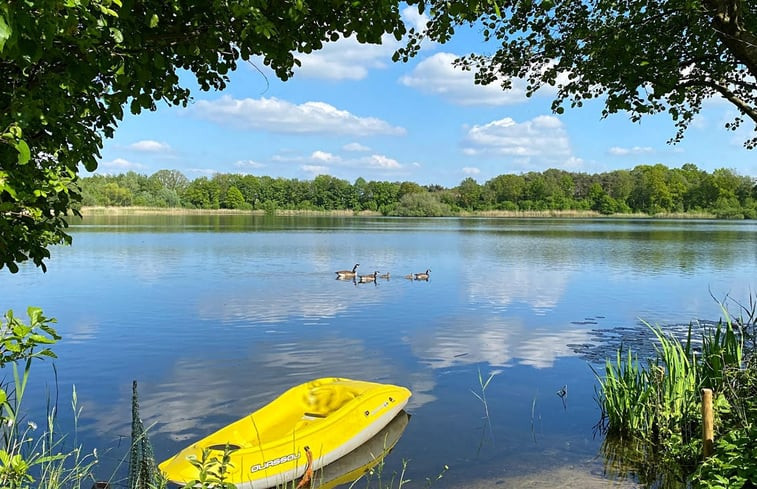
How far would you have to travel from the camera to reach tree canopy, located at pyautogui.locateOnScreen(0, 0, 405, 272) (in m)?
2.31

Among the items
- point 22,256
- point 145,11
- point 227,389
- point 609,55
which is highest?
point 609,55

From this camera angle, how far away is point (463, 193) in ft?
408

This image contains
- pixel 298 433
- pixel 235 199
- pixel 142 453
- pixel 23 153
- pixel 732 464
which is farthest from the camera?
pixel 235 199

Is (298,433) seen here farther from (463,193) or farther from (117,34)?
(463,193)

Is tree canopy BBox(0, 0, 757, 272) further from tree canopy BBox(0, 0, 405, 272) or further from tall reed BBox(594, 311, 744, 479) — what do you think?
tall reed BBox(594, 311, 744, 479)

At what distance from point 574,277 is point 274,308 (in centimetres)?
1301

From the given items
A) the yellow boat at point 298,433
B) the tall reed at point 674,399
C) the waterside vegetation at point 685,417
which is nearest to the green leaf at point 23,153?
the yellow boat at point 298,433

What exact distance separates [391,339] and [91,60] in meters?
11.4

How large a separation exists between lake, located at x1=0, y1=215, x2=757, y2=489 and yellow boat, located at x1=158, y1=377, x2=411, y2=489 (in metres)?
0.64

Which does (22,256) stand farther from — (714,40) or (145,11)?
(714,40)

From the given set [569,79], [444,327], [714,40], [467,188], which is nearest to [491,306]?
[444,327]

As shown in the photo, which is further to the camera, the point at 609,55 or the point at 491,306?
the point at 491,306

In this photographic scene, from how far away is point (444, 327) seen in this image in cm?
1493

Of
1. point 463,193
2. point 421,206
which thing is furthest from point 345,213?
point 463,193
